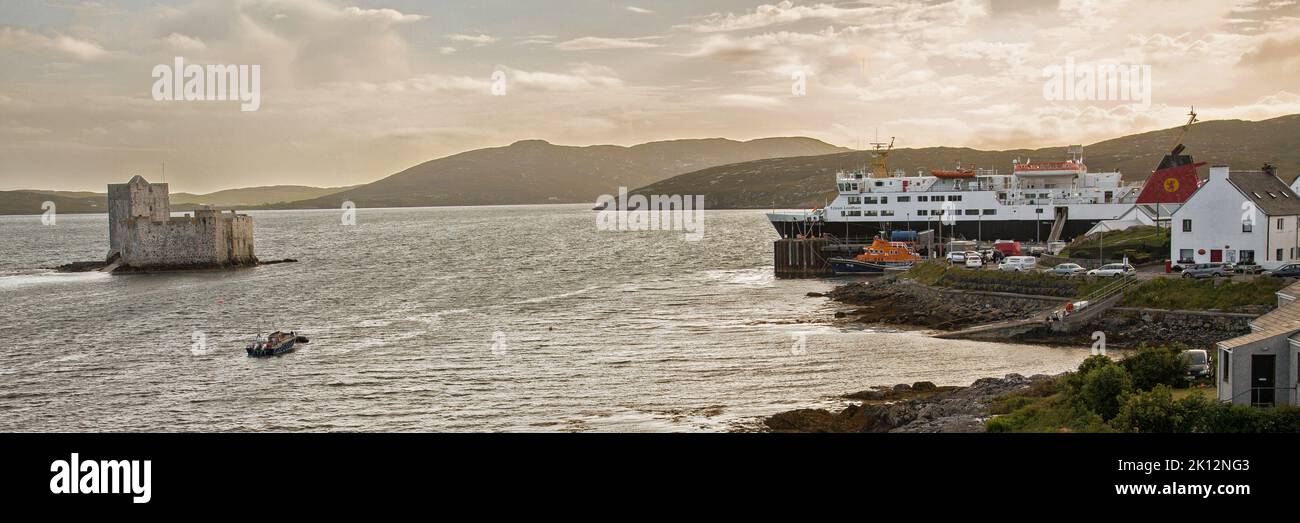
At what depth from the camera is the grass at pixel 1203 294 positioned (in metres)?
32.5

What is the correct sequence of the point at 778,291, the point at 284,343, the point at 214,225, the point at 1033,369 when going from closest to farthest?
the point at 1033,369 → the point at 284,343 → the point at 778,291 → the point at 214,225

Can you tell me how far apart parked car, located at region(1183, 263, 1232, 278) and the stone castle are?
67.4 m

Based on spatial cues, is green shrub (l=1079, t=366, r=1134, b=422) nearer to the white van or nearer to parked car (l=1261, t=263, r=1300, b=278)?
parked car (l=1261, t=263, r=1300, b=278)

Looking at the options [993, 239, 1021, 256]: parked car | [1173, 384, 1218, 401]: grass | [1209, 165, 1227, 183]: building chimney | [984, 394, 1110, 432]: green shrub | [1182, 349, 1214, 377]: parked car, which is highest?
[1209, 165, 1227, 183]: building chimney

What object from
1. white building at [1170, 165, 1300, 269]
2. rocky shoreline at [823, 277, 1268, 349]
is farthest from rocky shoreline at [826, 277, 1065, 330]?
white building at [1170, 165, 1300, 269]

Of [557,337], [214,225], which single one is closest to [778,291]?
[557,337]

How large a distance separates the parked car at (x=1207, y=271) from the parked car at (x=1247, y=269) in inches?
14.6

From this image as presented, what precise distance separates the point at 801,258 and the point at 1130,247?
83.9 feet

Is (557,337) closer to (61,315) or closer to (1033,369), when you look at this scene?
(1033,369)

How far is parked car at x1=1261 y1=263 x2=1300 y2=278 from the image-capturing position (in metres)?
35.1

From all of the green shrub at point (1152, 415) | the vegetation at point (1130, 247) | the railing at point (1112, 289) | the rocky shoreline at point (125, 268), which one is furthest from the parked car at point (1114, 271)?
the rocky shoreline at point (125, 268)

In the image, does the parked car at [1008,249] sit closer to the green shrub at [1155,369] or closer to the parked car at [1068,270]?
the parked car at [1068,270]
